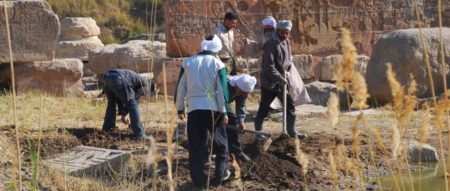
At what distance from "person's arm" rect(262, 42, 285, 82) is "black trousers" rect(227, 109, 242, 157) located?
0.92 meters

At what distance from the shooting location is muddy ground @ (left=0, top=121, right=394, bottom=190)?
667 centimetres

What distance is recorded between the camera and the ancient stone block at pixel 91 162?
259 inches

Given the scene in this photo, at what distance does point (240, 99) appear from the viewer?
25.3 ft

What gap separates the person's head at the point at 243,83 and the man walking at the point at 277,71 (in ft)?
2.57

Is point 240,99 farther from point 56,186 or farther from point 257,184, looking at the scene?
point 56,186

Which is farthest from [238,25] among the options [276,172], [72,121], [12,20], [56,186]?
[56,186]

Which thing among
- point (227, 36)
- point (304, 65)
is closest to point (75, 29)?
point (304, 65)

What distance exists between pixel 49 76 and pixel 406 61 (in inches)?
210

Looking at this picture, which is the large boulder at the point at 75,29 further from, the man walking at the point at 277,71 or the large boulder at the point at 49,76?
the man walking at the point at 277,71

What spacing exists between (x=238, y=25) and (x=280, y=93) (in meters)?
5.14

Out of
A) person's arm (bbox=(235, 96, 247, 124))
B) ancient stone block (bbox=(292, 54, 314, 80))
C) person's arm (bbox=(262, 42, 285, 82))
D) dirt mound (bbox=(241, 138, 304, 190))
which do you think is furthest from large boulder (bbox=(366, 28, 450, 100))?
dirt mound (bbox=(241, 138, 304, 190))

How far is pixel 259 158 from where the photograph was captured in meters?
7.08

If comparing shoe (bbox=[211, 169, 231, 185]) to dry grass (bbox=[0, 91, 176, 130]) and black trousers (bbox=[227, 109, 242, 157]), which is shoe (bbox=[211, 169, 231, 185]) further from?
dry grass (bbox=[0, 91, 176, 130])

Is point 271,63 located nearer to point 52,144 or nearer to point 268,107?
point 268,107
